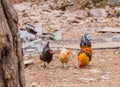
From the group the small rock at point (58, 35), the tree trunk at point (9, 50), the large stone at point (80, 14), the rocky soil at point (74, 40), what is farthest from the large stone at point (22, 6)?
the tree trunk at point (9, 50)

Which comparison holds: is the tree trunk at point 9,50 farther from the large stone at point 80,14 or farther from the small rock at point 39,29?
the large stone at point 80,14

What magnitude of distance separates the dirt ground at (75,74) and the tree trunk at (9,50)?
358 cm

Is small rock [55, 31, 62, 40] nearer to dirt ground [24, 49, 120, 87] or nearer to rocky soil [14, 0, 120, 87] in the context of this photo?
rocky soil [14, 0, 120, 87]

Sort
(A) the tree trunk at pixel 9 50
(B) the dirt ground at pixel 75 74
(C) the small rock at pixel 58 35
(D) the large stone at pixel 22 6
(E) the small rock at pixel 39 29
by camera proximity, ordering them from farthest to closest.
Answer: (D) the large stone at pixel 22 6
(E) the small rock at pixel 39 29
(C) the small rock at pixel 58 35
(B) the dirt ground at pixel 75 74
(A) the tree trunk at pixel 9 50

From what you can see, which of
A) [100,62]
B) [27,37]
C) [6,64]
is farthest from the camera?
[27,37]

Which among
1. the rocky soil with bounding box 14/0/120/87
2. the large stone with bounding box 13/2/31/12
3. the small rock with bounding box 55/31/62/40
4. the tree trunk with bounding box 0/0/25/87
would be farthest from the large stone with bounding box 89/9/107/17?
the tree trunk with bounding box 0/0/25/87

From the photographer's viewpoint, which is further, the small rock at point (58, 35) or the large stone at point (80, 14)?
the large stone at point (80, 14)

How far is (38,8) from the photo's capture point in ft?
56.6

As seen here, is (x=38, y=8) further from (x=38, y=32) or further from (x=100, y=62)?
(x=100, y=62)

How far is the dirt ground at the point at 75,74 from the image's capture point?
283 inches

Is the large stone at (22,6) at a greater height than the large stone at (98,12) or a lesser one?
lesser

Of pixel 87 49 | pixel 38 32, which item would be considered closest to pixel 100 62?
pixel 87 49

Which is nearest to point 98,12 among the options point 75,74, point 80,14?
point 80,14

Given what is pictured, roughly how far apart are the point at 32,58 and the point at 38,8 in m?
8.19
